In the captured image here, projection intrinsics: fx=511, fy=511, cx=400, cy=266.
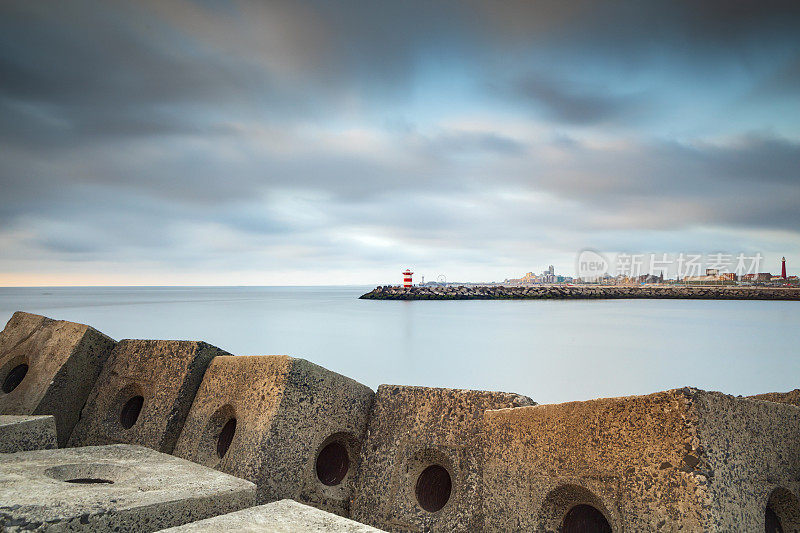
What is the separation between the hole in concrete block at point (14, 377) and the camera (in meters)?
4.88

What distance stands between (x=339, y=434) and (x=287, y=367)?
0.57 meters

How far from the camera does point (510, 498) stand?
243 centimetres

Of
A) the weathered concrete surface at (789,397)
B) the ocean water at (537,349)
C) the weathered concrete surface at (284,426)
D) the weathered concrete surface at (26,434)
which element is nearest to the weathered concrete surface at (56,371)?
the weathered concrete surface at (26,434)

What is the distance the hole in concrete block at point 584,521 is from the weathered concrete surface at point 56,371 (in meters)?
4.04

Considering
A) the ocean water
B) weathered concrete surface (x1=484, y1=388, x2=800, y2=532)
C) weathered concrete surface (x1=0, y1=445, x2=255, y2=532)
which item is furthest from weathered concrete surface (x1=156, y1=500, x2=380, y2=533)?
the ocean water

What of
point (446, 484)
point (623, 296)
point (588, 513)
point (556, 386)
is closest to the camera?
point (588, 513)

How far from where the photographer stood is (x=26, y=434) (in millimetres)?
3156

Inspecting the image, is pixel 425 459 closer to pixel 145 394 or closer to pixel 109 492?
pixel 109 492

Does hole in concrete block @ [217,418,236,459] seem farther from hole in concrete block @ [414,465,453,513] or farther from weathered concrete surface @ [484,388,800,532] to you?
weathered concrete surface @ [484,388,800,532]

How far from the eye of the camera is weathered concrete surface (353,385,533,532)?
268 cm

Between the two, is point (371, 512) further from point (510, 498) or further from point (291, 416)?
point (510, 498)

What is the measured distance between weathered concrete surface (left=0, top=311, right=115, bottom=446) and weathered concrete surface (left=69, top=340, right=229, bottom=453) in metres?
0.12

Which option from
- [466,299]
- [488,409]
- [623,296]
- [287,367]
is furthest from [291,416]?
[623,296]

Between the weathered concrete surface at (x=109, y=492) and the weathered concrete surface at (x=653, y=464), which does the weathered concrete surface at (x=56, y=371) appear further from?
the weathered concrete surface at (x=653, y=464)
